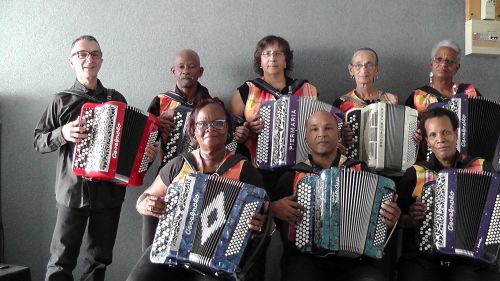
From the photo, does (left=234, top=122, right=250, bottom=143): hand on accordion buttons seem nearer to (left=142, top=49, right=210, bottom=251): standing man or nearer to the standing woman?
the standing woman

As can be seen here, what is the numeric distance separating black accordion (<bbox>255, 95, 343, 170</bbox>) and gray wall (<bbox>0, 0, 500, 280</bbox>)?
955 millimetres

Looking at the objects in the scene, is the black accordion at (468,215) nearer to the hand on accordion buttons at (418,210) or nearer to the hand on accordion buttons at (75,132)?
the hand on accordion buttons at (418,210)

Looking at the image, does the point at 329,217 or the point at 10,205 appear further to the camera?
the point at 10,205

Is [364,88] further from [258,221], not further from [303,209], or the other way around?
[258,221]

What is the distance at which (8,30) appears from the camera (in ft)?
13.5

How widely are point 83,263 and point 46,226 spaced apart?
3.45ft

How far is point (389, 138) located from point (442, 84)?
0.77 meters

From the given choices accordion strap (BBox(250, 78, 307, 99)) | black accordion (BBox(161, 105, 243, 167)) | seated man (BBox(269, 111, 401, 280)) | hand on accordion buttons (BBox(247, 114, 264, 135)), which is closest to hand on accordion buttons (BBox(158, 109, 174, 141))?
black accordion (BBox(161, 105, 243, 167))

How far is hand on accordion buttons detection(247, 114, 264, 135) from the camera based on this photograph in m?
3.00

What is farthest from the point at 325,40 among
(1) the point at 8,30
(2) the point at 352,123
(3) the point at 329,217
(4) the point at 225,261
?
(1) the point at 8,30

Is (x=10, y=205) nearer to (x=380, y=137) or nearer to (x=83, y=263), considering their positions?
(x=83, y=263)

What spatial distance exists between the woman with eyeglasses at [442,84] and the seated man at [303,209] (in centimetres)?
99

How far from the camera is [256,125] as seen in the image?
3.02 meters

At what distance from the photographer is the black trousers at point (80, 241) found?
291cm
